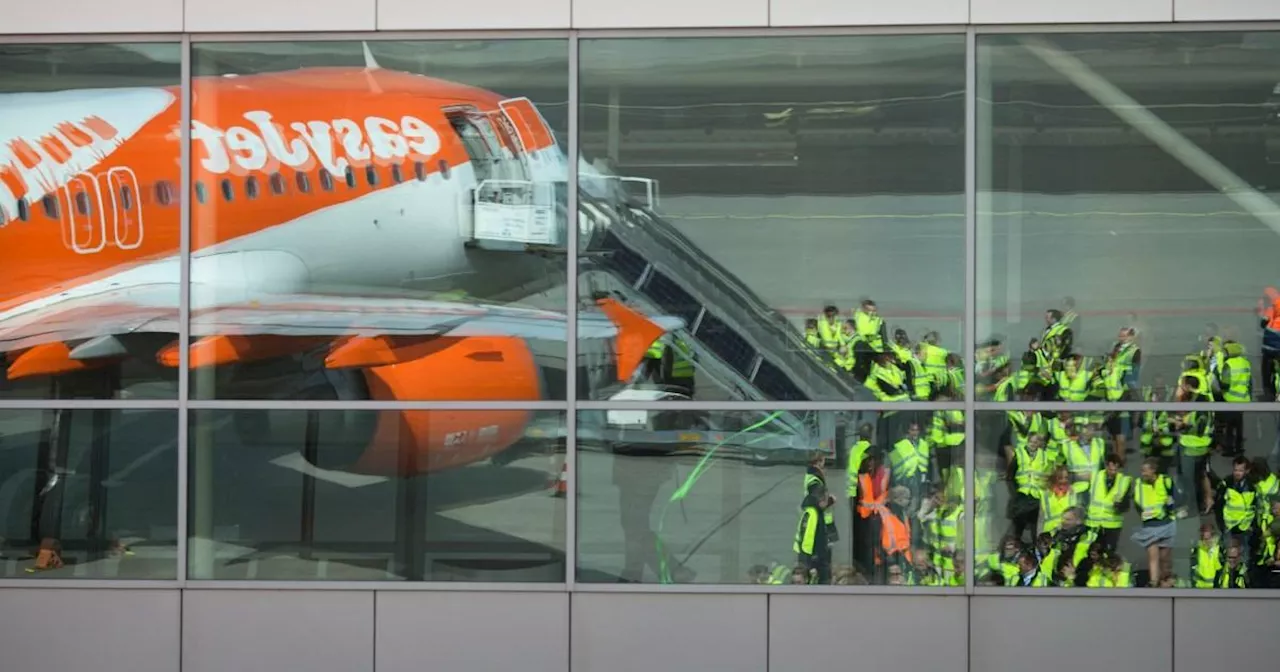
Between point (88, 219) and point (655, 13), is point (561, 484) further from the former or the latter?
point (88, 219)

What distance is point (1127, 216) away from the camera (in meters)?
7.96

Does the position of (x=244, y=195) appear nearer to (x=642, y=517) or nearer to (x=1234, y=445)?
(x=642, y=517)

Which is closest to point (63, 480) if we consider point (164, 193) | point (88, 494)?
point (88, 494)

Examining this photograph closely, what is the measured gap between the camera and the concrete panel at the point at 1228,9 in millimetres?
7789

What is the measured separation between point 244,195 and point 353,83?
913mm

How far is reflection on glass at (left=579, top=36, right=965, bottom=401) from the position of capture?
26.2 ft

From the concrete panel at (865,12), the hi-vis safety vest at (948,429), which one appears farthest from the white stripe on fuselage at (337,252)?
the hi-vis safety vest at (948,429)

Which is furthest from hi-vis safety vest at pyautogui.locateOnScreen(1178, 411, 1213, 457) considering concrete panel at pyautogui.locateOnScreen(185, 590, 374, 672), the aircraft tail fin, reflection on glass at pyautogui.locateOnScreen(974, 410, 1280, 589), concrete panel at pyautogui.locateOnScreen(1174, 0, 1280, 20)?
concrete panel at pyautogui.locateOnScreen(185, 590, 374, 672)

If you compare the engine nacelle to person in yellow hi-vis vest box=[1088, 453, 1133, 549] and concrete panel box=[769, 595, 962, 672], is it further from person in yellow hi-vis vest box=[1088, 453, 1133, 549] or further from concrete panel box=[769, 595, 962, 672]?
person in yellow hi-vis vest box=[1088, 453, 1133, 549]

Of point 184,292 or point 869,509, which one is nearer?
point 869,509

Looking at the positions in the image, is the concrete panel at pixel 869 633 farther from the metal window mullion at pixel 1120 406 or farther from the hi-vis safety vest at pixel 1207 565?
the hi-vis safety vest at pixel 1207 565

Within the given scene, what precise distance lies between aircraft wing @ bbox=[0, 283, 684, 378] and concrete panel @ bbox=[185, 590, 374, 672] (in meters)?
1.52

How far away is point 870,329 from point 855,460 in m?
0.75

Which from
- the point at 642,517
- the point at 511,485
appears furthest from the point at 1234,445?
the point at 511,485
